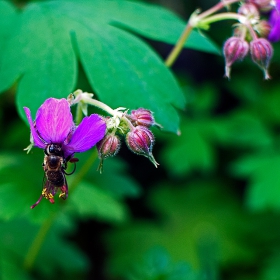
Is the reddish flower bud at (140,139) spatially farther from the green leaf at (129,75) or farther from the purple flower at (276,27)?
the purple flower at (276,27)

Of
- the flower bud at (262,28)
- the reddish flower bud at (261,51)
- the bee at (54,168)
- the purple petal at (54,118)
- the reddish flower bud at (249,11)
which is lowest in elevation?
the bee at (54,168)

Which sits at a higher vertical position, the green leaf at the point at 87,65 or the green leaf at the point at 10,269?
the green leaf at the point at 87,65

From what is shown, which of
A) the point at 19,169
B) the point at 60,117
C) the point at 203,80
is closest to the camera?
the point at 60,117

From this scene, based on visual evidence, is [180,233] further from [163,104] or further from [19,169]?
[163,104]

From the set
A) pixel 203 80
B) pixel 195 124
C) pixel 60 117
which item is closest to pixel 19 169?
pixel 60 117

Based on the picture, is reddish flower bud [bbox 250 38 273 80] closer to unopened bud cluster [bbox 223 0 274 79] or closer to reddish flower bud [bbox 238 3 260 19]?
unopened bud cluster [bbox 223 0 274 79]

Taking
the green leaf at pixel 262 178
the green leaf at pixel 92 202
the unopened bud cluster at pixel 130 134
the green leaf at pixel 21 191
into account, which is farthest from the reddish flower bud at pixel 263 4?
the green leaf at pixel 262 178
